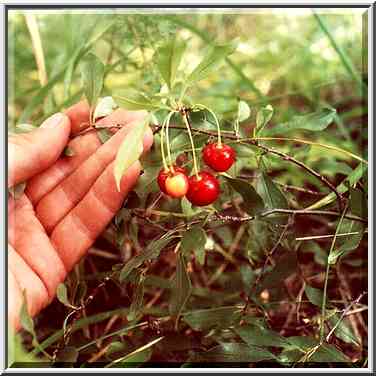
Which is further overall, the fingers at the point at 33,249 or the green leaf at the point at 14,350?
the fingers at the point at 33,249

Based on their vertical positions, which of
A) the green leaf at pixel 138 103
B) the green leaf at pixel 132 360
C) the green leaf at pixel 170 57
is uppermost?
the green leaf at pixel 170 57

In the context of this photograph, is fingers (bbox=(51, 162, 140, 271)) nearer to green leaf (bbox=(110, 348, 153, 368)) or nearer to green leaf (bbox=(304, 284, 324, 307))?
green leaf (bbox=(110, 348, 153, 368))

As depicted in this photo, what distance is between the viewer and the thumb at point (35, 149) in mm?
1162

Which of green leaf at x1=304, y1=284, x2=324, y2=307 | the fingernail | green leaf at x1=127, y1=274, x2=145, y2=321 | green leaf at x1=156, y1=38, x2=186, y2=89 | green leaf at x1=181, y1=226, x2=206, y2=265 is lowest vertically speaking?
green leaf at x1=304, y1=284, x2=324, y2=307

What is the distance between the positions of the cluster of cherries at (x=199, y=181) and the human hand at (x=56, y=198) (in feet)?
0.62

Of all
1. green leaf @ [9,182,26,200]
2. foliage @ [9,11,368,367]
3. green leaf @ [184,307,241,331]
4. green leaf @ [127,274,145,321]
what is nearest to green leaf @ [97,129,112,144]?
foliage @ [9,11,368,367]

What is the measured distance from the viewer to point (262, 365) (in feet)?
4.09

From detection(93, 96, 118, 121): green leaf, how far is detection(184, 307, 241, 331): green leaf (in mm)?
438

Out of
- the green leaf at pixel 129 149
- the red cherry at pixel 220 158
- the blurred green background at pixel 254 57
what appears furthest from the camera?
the blurred green background at pixel 254 57

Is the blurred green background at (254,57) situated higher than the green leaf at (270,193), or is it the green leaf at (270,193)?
the blurred green background at (254,57)

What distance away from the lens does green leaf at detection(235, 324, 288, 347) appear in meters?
1.11

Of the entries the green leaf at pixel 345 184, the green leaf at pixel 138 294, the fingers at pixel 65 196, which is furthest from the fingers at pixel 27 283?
the green leaf at pixel 345 184

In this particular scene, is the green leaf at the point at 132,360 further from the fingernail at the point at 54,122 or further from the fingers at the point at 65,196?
the fingernail at the point at 54,122

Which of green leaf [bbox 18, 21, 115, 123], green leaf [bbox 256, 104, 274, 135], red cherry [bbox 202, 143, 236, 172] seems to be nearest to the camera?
red cherry [bbox 202, 143, 236, 172]
